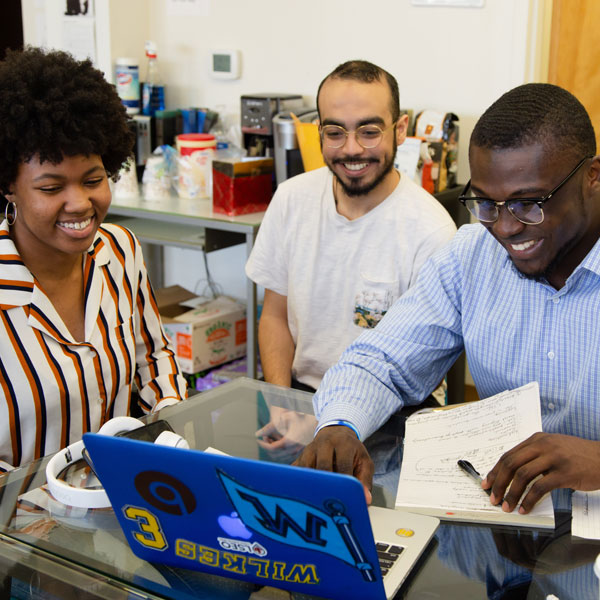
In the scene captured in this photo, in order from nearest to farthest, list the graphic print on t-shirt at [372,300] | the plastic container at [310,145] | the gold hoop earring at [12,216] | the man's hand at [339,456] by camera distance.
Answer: the man's hand at [339,456], the gold hoop earring at [12,216], the graphic print on t-shirt at [372,300], the plastic container at [310,145]

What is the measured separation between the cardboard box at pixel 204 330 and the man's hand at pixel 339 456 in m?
1.84

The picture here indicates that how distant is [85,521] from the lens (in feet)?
3.35

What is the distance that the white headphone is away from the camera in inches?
41.0

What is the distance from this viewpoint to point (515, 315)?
1.36 metres

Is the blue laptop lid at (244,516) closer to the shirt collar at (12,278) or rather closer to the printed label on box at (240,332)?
the shirt collar at (12,278)

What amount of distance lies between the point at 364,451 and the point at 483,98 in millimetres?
1993

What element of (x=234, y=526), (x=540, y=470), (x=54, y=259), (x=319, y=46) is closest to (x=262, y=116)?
(x=319, y=46)

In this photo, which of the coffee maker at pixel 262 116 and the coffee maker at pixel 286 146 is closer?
the coffee maker at pixel 286 146

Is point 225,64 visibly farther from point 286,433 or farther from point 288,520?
point 288,520

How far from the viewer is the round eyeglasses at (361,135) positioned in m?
1.98

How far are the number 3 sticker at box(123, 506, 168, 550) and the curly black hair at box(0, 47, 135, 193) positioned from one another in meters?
0.76

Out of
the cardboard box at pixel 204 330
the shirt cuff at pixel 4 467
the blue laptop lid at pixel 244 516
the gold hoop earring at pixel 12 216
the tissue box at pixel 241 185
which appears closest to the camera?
the blue laptop lid at pixel 244 516

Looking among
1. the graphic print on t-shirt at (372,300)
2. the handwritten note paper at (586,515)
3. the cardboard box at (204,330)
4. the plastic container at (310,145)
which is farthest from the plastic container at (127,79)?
the handwritten note paper at (586,515)

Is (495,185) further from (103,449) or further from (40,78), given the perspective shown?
(40,78)
